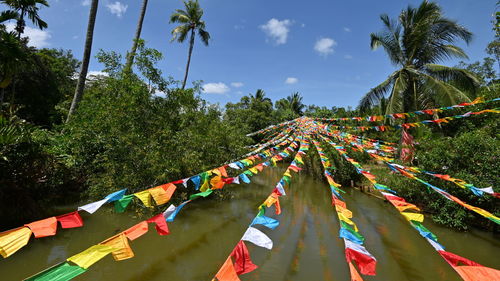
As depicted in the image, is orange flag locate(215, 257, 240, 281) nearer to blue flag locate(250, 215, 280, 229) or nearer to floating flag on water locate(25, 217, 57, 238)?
blue flag locate(250, 215, 280, 229)

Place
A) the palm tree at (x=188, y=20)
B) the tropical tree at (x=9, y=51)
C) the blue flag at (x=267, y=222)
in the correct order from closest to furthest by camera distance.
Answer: the blue flag at (x=267, y=222)
the tropical tree at (x=9, y=51)
the palm tree at (x=188, y=20)

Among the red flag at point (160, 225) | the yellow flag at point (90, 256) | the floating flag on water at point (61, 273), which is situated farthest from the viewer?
the red flag at point (160, 225)

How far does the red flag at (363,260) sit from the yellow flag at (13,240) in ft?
11.4

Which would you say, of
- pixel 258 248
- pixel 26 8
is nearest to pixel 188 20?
pixel 26 8

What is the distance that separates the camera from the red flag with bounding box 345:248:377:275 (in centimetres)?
253

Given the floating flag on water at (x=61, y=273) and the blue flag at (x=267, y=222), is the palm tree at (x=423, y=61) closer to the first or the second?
the blue flag at (x=267, y=222)

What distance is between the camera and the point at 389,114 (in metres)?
10.1

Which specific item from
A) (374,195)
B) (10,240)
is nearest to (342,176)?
(374,195)

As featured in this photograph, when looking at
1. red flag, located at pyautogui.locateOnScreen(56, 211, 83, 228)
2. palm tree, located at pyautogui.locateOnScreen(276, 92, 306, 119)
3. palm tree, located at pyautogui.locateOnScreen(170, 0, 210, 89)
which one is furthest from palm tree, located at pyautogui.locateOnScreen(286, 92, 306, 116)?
red flag, located at pyautogui.locateOnScreen(56, 211, 83, 228)

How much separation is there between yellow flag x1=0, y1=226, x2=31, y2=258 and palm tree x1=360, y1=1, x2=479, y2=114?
39.1 feet

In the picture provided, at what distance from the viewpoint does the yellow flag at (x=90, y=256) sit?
217cm

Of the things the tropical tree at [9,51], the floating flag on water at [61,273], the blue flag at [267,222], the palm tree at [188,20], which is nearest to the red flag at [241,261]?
the blue flag at [267,222]

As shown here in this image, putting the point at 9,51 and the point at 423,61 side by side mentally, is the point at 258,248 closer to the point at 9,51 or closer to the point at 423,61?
the point at 9,51

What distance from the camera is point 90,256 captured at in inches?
89.7
